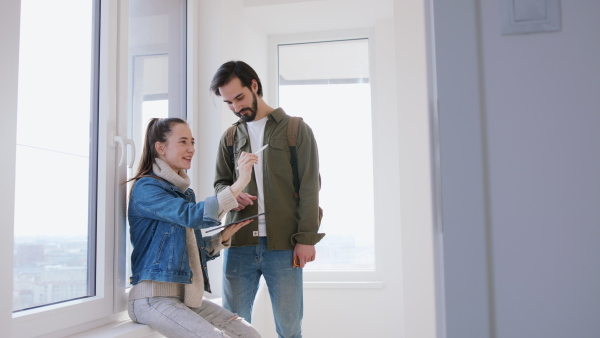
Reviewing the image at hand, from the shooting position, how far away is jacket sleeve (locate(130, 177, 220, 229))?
1688mm

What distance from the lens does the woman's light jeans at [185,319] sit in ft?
5.46

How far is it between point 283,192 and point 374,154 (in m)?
1.66

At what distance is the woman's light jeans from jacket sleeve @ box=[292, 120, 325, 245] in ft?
1.14

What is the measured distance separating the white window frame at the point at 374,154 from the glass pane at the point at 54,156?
1822 millimetres

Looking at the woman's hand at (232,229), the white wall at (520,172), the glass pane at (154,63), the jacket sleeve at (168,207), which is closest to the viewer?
the white wall at (520,172)

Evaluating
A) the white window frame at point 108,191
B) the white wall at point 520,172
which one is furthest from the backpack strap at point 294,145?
the white wall at point 520,172

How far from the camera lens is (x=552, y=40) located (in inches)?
26.5

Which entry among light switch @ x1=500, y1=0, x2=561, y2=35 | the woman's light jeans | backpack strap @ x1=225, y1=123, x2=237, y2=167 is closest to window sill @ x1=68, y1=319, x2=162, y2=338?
the woman's light jeans

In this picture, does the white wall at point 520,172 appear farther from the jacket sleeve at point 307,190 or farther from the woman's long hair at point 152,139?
the woman's long hair at point 152,139

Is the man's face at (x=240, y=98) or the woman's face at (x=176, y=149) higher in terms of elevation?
the man's face at (x=240, y=98)

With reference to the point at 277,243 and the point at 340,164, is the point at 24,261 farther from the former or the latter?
the point at 340,164

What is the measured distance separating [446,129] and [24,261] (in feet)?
4.46

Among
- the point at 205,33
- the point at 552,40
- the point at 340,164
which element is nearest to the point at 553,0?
the point at 552,40

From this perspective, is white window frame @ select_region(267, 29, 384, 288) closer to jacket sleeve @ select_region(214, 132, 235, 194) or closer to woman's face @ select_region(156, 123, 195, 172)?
jacket sleeve @ select_region(214, 132, 235, 194)
